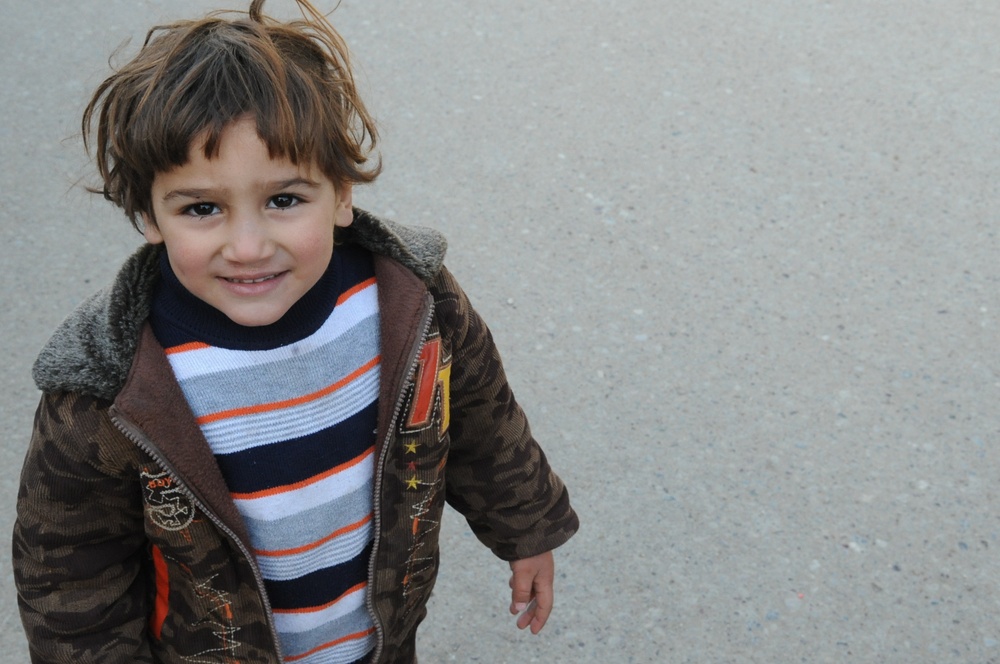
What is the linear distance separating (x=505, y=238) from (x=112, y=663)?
225cm

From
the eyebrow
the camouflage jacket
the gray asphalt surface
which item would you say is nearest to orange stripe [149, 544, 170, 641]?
the camouflage jacket

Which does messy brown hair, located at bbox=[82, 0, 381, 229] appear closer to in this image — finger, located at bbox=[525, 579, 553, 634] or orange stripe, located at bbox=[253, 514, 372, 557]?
orange stripe, located at bbox=[253, 514, 372, 557]

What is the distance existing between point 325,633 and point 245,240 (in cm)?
63

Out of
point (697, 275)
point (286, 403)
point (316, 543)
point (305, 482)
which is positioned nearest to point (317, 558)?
point (316, 543)

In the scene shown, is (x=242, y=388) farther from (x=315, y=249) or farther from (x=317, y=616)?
(x=317, y=616)

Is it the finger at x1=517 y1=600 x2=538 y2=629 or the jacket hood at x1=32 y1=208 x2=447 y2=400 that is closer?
the jacket hood at x1=32 y1=208 x2=447 y2=400

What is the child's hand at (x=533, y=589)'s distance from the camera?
2.06 m

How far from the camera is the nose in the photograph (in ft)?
4.87

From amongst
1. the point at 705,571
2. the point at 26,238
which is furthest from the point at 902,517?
the point at 26,238

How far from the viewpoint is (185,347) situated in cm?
157

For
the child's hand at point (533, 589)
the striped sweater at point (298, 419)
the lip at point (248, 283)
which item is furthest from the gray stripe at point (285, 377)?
the child's hand at point (533, 589)

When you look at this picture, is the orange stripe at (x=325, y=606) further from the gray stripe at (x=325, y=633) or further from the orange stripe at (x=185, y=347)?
the orange stripe at (x=185, y=347)

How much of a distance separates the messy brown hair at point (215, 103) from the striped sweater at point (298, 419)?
0.16 m

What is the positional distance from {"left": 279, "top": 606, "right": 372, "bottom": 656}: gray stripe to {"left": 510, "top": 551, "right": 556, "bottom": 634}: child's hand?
1.08 feet
